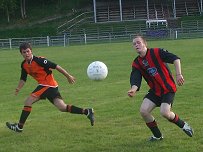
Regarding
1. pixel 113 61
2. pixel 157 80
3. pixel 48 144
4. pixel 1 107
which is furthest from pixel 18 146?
pixel 113 61

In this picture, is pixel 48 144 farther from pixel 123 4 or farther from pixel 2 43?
pixel 123 4

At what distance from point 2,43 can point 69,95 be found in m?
35.7

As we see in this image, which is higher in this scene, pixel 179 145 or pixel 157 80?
pixel 157 80

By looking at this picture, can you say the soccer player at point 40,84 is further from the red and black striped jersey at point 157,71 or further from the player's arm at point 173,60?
the player's arm at point 173,60

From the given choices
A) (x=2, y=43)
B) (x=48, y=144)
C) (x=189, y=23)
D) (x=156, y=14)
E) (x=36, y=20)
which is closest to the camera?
(x=48, y=144)

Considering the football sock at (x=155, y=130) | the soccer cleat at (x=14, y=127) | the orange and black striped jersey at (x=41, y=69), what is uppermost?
the orange and black striped jersey at (x=41, y=69)

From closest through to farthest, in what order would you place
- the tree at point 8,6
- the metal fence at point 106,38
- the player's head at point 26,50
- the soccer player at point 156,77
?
1. the soccer player at point 156,77
2. the player's head at point 26,50
3. the metal fence at point 106,38
4. the tree at point 8,6

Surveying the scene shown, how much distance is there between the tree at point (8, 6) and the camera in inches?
2544

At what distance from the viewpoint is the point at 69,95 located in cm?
1265

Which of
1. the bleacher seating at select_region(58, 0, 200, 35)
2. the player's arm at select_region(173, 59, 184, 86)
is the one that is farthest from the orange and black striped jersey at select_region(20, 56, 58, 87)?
the bleacher seating at select_region(58, 0, 200, 35)

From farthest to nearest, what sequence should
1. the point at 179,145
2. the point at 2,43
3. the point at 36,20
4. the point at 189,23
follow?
the point at 36,20 < the point at 189,23 < the point at 2,43 < the point at 179,145

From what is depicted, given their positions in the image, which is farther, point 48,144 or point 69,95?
point 69,95

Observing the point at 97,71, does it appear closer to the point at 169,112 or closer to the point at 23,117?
the point at 23,117

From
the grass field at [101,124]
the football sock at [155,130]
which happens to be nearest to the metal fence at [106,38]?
the grass field at [101,124]
